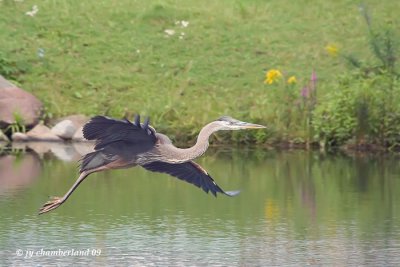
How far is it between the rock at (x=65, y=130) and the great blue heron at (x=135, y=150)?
9928mm

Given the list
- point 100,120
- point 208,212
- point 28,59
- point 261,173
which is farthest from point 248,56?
point 100,120

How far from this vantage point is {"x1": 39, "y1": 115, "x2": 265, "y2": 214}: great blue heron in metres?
10.8

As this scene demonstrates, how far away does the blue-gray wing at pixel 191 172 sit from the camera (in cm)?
1127

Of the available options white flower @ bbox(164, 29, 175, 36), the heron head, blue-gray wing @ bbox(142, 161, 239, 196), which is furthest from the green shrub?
the heron head

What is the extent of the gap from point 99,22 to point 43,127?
397 centimetres

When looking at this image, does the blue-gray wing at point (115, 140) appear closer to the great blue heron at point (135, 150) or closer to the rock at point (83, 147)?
the great blue heron at point (135, 150)

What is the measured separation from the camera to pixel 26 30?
24328mm

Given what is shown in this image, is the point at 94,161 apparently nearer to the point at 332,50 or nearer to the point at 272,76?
the point at 272,76

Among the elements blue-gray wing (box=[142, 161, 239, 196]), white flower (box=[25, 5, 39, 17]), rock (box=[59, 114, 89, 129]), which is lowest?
blue-gray wing (box=[142, 161, 239, 196])

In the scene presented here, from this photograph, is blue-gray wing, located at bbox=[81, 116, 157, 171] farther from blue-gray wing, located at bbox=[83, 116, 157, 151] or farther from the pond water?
the pond water

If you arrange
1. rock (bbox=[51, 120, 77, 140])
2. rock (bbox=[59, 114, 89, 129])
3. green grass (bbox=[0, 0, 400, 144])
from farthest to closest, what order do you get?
green grass (bbox=[0, 0, 400, 144])
rock (bbox=[59, 114, 89, 129])
rock (bbox=[51, 120, 77, 140])

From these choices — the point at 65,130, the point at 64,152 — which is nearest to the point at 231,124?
the point at 64,152

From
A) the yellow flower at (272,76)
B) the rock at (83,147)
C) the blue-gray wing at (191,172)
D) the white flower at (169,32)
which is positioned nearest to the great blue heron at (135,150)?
the blue-gray wing at (191,172)

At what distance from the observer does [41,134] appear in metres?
21.3
